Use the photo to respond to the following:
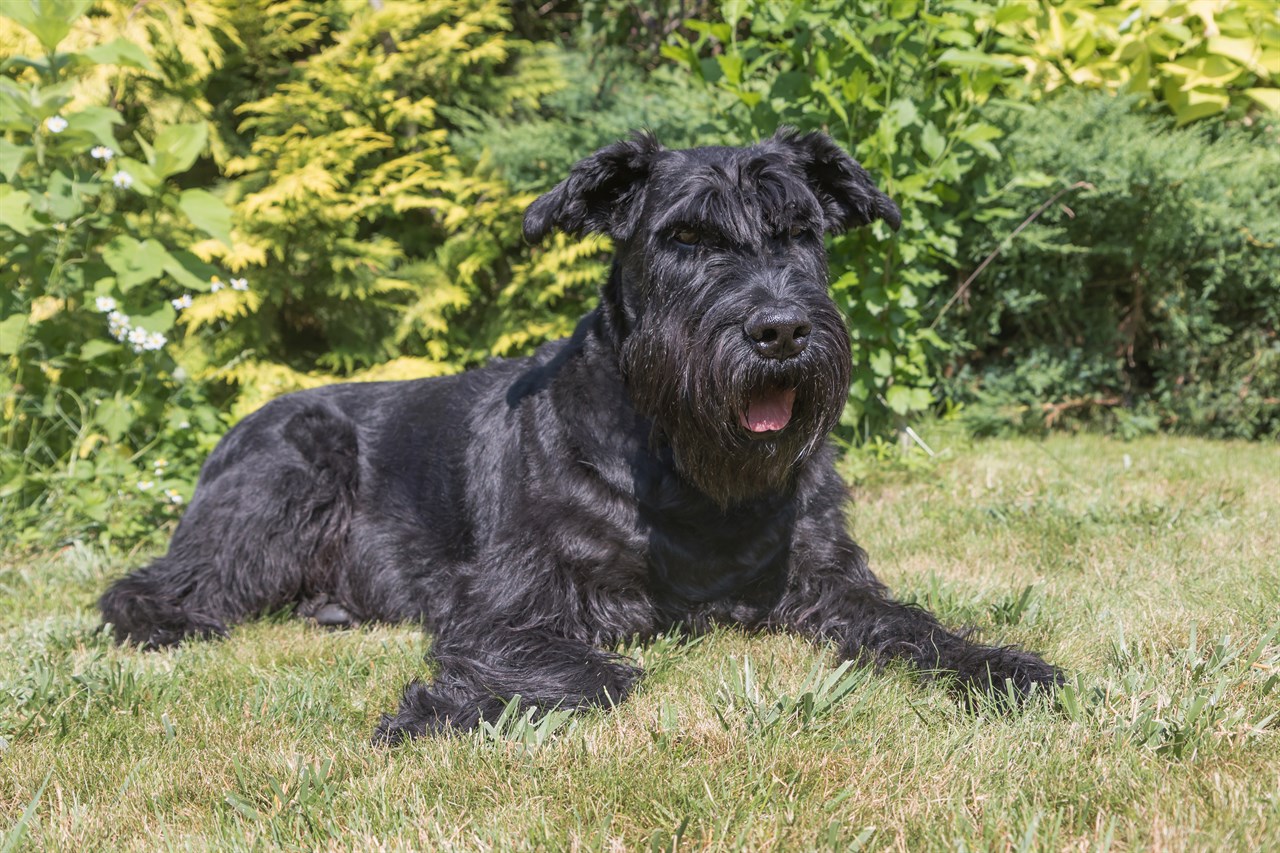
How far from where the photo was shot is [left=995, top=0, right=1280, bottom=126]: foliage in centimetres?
507

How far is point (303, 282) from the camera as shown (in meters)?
5.64

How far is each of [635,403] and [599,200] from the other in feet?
2.03

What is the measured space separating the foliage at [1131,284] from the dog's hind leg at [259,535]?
3.13 metres

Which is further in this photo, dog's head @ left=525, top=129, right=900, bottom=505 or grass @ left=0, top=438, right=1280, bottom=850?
dog's head @ left=525, top=129, right=900, bottom=505

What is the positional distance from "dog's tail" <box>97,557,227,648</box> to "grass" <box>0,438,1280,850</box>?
0.09 meters

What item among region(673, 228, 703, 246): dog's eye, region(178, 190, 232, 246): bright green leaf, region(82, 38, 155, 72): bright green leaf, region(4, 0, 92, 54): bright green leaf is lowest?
region(178, 190, 232, 246): bright green leaf

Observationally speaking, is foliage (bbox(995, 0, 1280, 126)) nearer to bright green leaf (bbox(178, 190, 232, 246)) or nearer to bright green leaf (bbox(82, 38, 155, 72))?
bright green leaf (bbox(178, 190, 232, 246))

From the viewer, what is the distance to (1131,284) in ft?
17.3

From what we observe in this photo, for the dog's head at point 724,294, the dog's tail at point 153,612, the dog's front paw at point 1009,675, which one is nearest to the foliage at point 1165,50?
the dog's head at point 724,294

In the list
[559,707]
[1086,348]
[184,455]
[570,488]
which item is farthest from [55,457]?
[1086,348]

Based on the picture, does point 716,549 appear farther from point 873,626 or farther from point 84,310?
point 84,310

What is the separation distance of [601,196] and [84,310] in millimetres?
2633

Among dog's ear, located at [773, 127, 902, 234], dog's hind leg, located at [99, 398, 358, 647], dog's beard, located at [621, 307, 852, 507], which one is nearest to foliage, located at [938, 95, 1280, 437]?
dog's ear, located at [773, 127, 902, 234]

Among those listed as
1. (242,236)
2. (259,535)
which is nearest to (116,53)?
(242,236)
